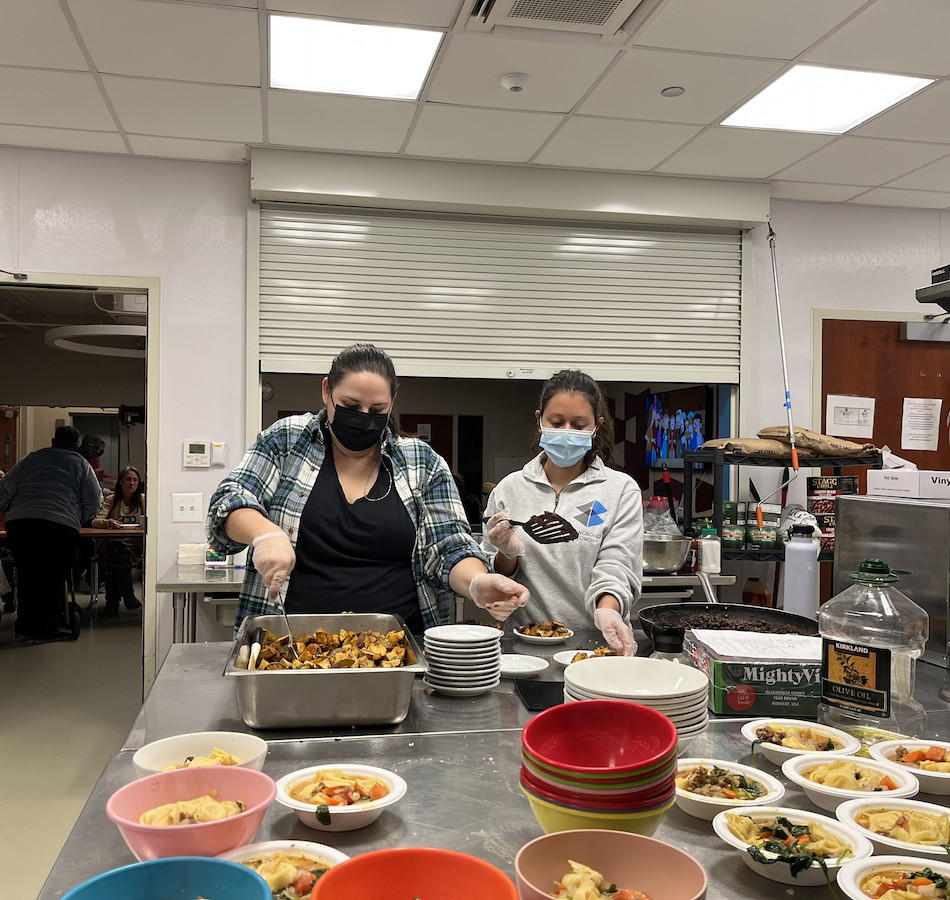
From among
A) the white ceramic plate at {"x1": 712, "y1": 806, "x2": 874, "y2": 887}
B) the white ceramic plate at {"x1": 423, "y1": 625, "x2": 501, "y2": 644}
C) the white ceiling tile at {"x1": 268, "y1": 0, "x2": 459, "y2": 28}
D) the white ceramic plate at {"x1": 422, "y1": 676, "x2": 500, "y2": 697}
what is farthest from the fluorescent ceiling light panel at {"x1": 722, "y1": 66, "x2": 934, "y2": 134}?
the white ceramic plate at {"x1": 712, "y1": 806, "x2": 874, "y2": 887}

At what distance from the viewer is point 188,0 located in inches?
107

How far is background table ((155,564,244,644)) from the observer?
12.0ft

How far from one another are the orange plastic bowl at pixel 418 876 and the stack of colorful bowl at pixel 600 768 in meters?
0.13

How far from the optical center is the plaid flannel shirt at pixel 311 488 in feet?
7.13

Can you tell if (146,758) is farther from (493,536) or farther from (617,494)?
(617,494)

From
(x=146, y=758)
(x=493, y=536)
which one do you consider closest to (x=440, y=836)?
(x=146, y=758)

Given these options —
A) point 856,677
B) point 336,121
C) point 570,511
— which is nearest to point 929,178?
point 336,121

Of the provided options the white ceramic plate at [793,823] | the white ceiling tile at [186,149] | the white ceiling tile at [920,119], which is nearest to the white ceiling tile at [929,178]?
the white ceiling tile at [920,119]

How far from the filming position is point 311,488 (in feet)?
7.32

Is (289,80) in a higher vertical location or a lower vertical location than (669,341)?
higher

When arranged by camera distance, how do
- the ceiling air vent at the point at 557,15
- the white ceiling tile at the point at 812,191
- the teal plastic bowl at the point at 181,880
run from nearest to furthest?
1. the teal plastic bowl at the point at 181,880
2. the ceiling air vent at the point at 557,15
3. the white ceiling tile at the point at 812,191

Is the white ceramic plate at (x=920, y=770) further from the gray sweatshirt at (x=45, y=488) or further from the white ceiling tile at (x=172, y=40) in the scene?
the gray sweatshirt at (x=45, y=488)

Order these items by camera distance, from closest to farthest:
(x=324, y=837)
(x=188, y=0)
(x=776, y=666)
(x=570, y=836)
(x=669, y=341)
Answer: (x=570, y=836), (x=324, y=837), (x=776, y=666), (x=188, y=0), (x=669, y=341)

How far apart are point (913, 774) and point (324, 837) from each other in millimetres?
886
